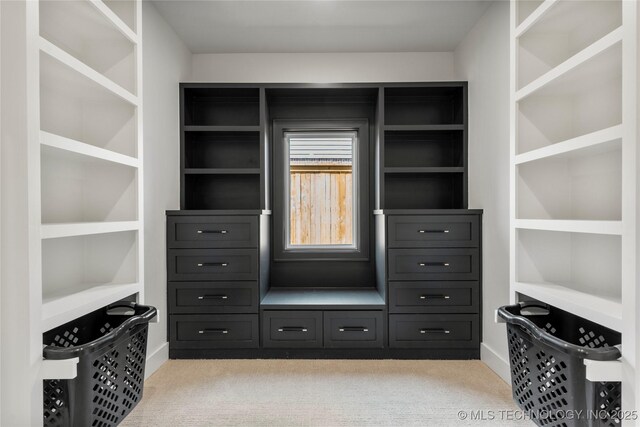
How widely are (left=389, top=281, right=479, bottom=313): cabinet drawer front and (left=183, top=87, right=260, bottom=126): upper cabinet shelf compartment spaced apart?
190cm

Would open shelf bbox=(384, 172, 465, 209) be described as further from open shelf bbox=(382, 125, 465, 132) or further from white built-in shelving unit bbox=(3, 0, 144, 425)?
white built-in shelving unit bbox=(3, 0, 144, 425)

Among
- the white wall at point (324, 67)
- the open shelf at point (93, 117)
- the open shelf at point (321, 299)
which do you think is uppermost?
the white wall at point (324, 67)

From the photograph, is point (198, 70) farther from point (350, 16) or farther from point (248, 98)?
point (350, 16)

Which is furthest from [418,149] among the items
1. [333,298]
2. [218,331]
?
[218,331]

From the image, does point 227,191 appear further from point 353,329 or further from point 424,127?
point 424,127

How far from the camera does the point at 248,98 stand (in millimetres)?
3246

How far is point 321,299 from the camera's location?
9.48 ft

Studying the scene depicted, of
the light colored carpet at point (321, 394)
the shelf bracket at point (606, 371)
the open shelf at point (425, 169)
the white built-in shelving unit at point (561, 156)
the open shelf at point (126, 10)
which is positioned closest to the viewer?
the shelf bracket at point (606, 371)

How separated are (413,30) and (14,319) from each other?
290 cm

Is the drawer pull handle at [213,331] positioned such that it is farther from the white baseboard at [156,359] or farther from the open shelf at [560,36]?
the open shelf at [560,36]

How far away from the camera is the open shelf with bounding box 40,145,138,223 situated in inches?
64.8

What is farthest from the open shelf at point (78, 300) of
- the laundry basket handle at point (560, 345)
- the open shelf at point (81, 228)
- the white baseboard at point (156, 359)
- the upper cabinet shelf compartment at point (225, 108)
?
the upper cabinet shelf compartment at point (225, 108)

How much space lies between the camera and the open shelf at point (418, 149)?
3.23 m

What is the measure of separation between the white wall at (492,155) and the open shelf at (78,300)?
2.15 metres
